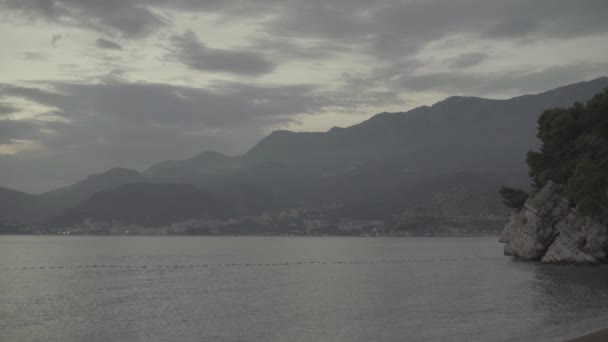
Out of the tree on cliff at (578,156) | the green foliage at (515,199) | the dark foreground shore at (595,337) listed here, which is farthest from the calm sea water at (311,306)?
the green foliage at (515,199)

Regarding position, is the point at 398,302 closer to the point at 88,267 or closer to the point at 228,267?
the point at 228,267

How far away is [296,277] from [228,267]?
77.4 ft

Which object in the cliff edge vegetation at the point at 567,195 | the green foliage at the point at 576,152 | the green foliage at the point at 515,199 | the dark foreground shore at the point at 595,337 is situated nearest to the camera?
the dark foreground shore at the point at 595,337

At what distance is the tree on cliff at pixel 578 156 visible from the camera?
72.8 m

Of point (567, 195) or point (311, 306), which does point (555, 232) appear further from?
point (311, 306)

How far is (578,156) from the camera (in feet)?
283

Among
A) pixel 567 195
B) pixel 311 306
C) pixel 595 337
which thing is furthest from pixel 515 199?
pixel 595 337

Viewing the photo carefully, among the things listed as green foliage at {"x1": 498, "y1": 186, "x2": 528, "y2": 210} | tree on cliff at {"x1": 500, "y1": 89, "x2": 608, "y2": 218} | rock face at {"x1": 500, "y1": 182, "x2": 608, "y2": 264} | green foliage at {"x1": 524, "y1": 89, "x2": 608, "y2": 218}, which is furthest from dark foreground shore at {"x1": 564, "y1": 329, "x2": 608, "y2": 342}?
green foliage at {"x1": 498, "y1": 186, "x2": 528, "y2": 210}

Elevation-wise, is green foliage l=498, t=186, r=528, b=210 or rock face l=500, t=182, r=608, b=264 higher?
green foliage l=498, t=186, r=528, b=210

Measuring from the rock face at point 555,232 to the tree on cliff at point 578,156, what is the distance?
2.31 m

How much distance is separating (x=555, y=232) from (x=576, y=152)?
12181mm

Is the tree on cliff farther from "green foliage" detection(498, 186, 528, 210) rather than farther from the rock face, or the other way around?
the rock face

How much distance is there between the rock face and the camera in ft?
246

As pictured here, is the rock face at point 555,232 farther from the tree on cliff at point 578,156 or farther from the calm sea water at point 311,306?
the calm sea water at point 311,306
